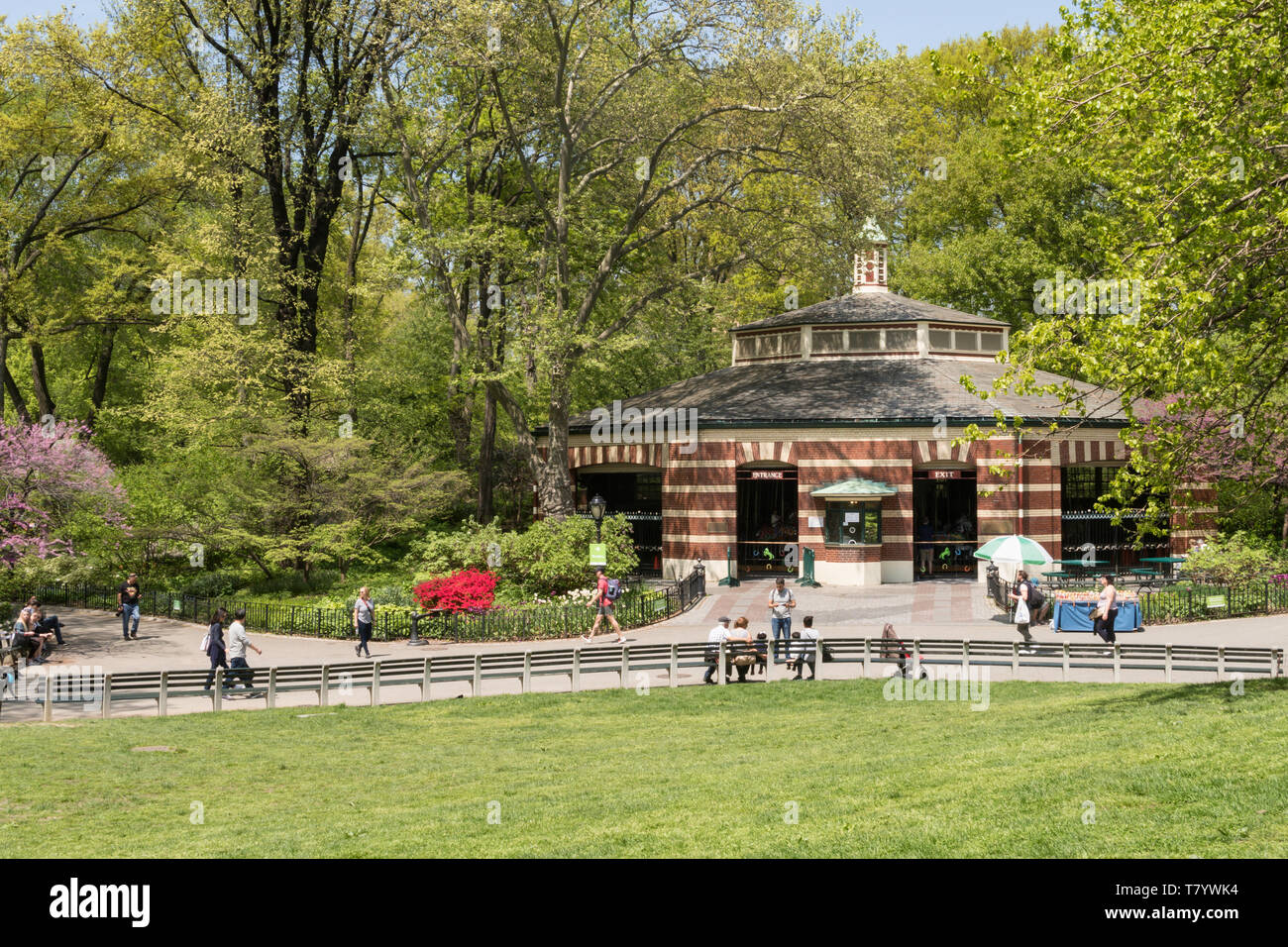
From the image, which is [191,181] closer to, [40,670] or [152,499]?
[152,499]

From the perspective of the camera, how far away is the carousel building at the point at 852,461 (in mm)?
36375

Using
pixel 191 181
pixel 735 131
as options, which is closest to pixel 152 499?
pixel 191 181

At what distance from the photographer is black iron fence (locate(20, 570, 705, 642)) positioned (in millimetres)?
28297

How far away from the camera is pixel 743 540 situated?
39.3 meters

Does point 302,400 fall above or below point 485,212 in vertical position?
below

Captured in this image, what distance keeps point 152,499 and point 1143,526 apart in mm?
30356

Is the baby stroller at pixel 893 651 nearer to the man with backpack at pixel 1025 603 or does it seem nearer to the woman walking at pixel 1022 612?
the man with backpack at pixel 1025 603

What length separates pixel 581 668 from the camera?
74.9 ft

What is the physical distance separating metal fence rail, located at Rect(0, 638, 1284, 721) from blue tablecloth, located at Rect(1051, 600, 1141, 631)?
3.65m

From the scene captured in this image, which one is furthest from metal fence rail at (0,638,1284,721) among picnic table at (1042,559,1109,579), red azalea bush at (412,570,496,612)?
picnic table at (1042,559,1109,579)

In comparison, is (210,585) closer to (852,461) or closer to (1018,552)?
(852,461)

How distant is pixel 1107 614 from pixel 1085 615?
3.10 meters

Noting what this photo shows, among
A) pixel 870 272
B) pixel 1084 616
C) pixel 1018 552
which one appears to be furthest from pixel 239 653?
pixel 870 272

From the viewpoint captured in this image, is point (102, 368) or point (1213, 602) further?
point (102, 368)
